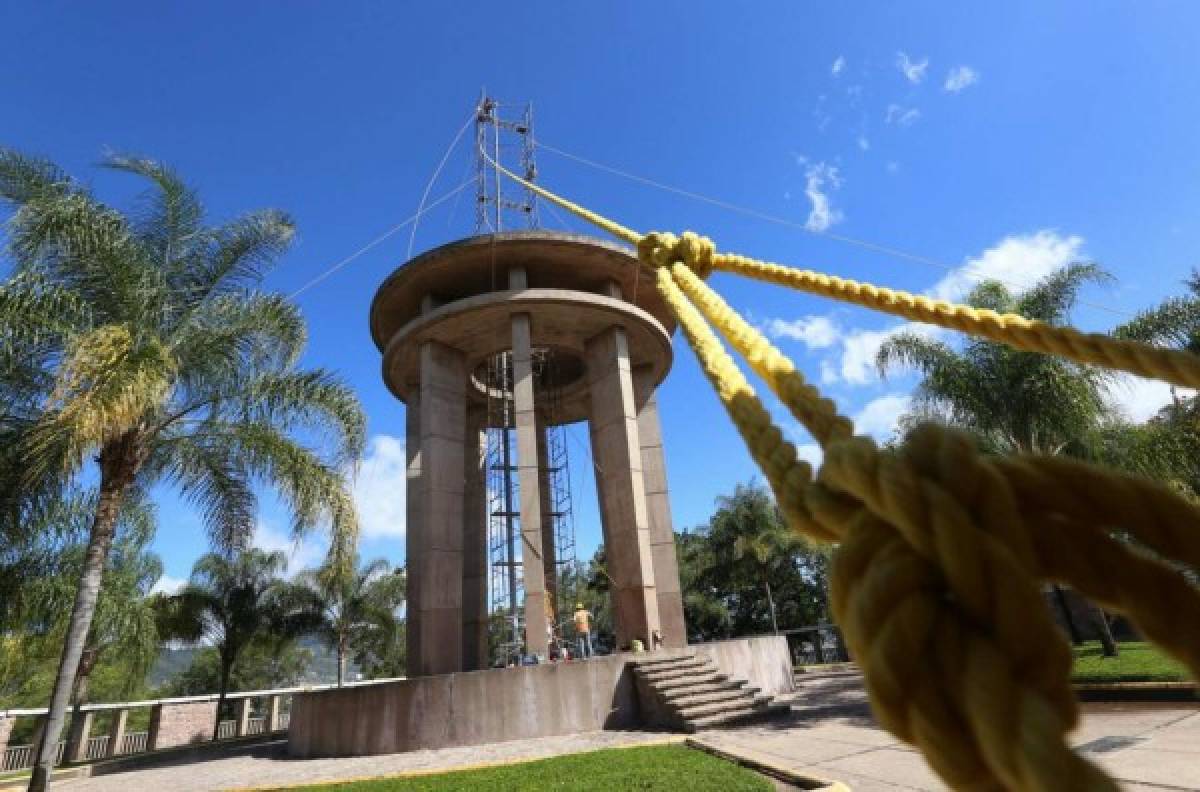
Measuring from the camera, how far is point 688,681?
1100 cm

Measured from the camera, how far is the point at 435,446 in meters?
15.0

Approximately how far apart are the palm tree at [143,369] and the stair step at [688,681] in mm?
5660

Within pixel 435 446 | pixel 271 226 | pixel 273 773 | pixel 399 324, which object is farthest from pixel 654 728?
pixel 399 324

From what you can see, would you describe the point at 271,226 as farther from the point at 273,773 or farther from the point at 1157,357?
the point at 1157,357

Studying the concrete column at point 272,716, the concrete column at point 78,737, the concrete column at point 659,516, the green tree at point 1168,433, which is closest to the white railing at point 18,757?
the concrete column at point 78,737

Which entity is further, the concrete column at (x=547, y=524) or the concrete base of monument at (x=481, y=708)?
the concrete column at (x=547, y=524)

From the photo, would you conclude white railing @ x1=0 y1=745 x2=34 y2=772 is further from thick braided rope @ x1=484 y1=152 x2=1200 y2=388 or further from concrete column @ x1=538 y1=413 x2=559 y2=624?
thick braided rope @ x1=484 y1=152 x2=1200 y2=388

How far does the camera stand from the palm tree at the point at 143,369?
7965 millimetres

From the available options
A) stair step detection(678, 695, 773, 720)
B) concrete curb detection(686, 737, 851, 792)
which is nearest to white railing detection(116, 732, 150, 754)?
stair step detection(678, 695, 773, 720)

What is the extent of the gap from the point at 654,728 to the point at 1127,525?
10871 millimetres

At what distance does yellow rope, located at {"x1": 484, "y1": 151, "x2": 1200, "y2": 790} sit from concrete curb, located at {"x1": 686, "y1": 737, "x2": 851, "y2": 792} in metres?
5.18

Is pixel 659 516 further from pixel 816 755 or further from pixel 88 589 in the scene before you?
pixel 88 589

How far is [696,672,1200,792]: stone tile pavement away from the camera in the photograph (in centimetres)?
477

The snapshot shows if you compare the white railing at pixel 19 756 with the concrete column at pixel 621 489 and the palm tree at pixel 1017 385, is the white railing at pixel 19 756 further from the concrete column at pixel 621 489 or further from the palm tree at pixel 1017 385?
the palm tree at pixel 1017 385
